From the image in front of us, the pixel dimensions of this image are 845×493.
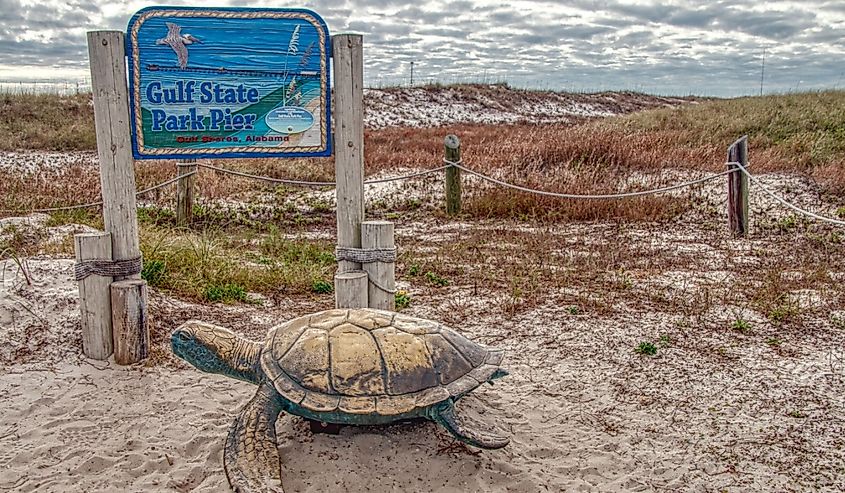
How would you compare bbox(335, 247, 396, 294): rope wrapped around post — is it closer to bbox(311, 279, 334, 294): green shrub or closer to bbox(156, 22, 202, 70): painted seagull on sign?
bbox(156, 22, 202, 70): painted seagull on sign

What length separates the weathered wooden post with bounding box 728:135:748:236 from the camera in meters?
10.4

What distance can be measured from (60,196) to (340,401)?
10283 mm

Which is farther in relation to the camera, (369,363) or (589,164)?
(589,164)

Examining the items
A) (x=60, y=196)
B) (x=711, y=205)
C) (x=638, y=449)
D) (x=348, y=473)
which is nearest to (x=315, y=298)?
(x=348, y=473)

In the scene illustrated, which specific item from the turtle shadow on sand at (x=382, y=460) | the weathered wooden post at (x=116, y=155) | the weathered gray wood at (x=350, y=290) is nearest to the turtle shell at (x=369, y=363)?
the turtle shadow on sand at (x=382, y=460)

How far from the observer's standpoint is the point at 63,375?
4930 millimetres

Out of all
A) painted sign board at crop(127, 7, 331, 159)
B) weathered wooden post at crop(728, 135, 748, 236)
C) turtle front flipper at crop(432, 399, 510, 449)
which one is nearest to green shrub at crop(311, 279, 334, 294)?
painted sign board at crop(127, 7, 331, 159)

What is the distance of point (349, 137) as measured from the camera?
5180 mm

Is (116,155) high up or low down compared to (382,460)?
up

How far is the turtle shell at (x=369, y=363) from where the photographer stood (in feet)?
12.3

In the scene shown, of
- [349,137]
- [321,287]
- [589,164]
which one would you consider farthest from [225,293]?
[589,164]

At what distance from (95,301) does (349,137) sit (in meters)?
2.33

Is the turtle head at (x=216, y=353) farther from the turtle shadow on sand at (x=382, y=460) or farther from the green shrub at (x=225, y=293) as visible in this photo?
the green shrub at (x=225, y=293)

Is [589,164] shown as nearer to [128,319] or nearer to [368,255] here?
[368,255]
